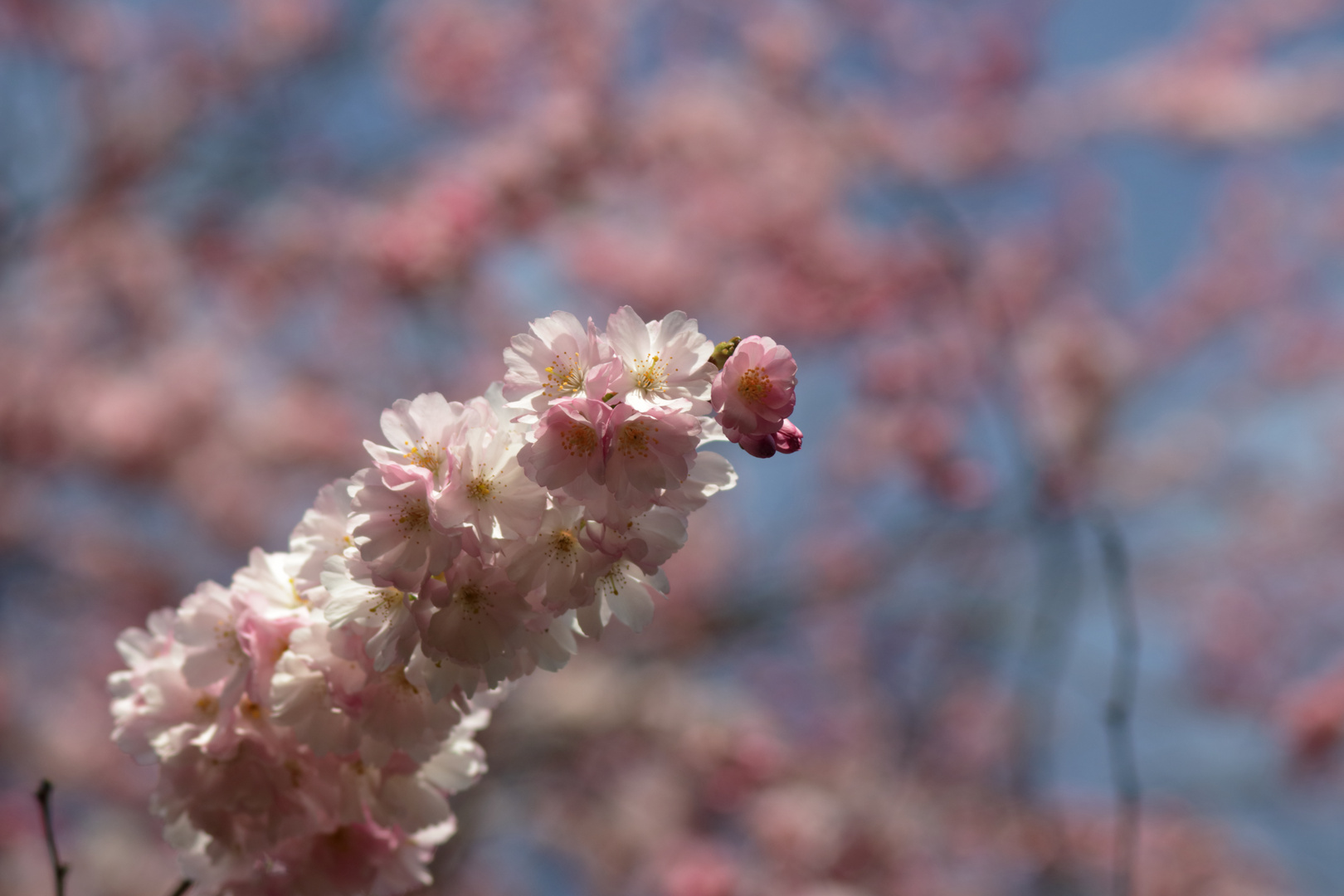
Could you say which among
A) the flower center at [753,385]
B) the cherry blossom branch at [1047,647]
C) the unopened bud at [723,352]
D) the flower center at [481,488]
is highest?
the cherry blossom branch at [1047,647]

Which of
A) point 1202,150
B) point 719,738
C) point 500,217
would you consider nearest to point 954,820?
point 719,738

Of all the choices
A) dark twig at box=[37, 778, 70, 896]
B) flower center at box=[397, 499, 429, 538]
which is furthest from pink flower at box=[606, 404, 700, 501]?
dark twig at box=[37, 778, 70, 896]

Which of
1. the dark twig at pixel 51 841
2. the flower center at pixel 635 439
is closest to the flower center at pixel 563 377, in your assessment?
the flower center at pixel 635 439

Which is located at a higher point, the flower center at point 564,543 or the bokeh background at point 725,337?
the bokeh background at point 725,337

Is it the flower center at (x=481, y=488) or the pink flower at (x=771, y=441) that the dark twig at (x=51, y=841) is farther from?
the pink flower at (x=771, y=441)

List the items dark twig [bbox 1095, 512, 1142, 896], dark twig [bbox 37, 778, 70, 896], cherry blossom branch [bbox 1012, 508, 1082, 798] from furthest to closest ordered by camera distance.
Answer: cherry blossom branch [bbox 1012, 508, 1082, 798] < dark twig [bbox 1095, 512, 1142, 896] < dark twig [bbox 37, 778, 70, 896]

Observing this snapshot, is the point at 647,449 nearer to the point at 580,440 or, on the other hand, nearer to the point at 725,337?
the point at 580,440

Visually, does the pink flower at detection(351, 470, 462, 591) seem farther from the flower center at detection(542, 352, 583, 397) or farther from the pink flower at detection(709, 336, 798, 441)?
the pink flower at detection(709, 336, 798, 441)

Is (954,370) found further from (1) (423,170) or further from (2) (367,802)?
(2) (367,802)
